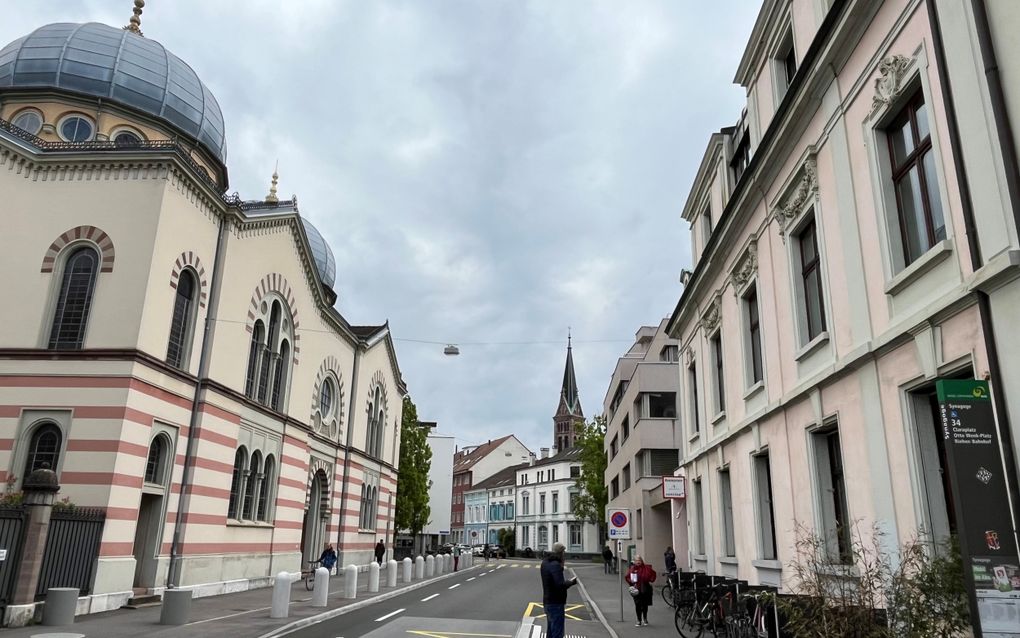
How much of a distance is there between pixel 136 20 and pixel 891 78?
28566 millimetres

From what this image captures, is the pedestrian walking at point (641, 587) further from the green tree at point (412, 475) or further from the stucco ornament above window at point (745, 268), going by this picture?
the green tree at point (412, 475)

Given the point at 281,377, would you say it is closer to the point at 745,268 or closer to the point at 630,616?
the point at 630,616

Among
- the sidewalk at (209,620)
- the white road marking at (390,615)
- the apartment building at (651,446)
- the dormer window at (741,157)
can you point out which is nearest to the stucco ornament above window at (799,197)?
the dormer window at (741,157)

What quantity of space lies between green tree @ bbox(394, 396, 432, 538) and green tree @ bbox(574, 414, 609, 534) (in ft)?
48.6

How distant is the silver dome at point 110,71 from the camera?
23547mm

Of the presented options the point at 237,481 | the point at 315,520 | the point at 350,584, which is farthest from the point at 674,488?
the point at 315,520

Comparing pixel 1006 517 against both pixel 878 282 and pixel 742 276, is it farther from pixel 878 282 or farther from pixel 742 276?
pixel 742 276

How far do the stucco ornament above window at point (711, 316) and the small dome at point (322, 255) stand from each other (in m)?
23.6

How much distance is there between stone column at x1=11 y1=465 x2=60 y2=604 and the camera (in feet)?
45.1

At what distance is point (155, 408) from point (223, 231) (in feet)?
20.3

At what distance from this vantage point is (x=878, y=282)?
29.5 feet

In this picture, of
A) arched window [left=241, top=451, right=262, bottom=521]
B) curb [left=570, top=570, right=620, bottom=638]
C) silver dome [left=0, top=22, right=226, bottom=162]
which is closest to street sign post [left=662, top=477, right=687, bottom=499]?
curb [left=570, top=570, right=620, bottom=638]

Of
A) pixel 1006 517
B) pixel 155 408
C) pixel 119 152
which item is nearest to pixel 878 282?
pixel 1006 517

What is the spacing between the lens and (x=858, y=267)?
31.1 feet
